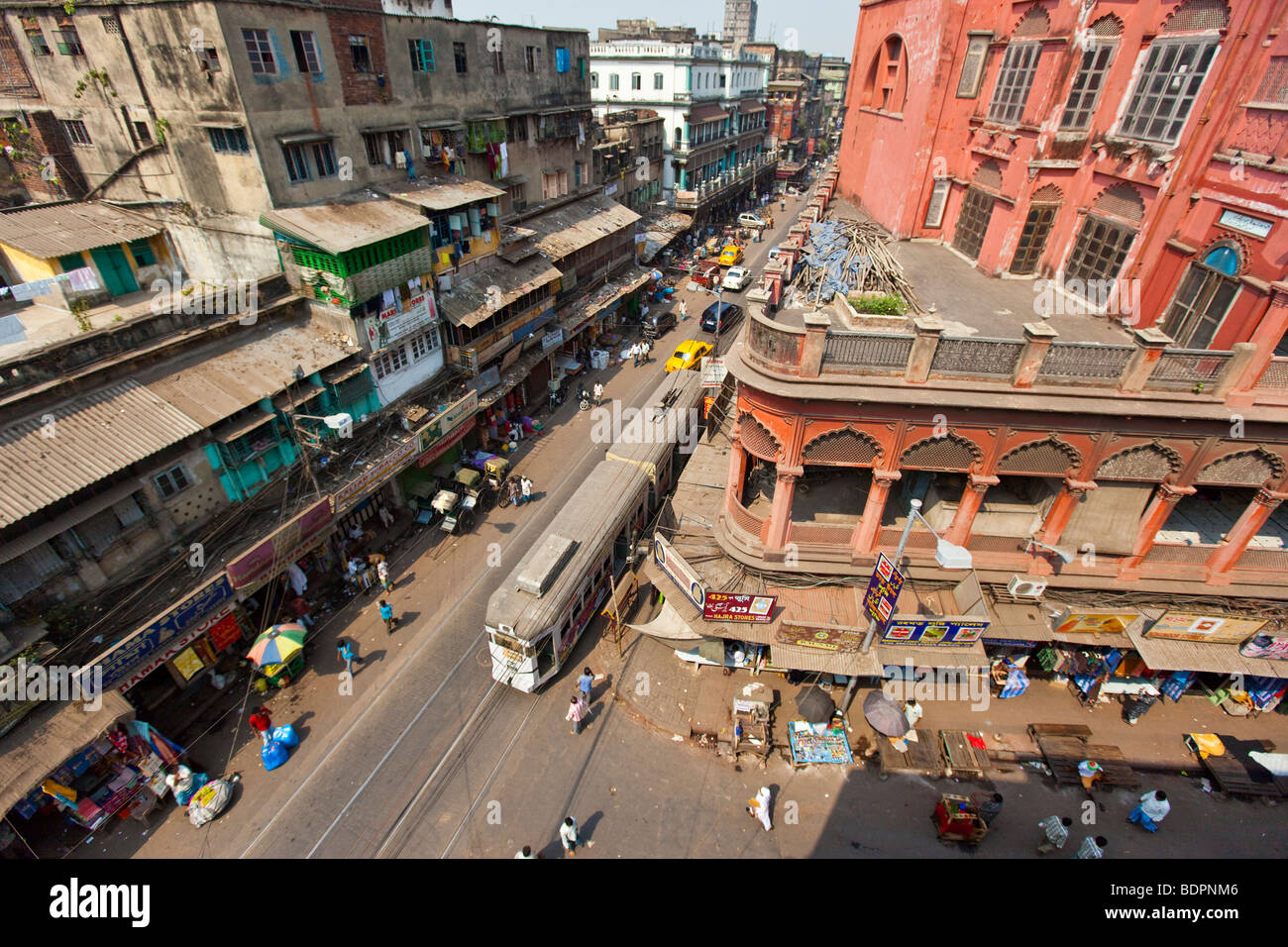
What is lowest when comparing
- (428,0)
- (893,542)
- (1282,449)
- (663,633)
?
(663,633)

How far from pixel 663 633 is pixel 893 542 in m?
7.43

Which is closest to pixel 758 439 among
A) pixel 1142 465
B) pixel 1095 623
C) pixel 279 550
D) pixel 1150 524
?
pixel 1142 465

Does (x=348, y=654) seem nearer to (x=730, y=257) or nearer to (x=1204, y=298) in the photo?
(x=1204, y=298)

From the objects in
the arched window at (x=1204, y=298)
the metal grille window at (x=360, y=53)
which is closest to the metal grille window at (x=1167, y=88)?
the arched window at (x=1204, y=298)

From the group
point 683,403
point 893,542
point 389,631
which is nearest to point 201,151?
point 389,631

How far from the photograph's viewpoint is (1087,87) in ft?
54.6

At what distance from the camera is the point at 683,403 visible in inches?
1091

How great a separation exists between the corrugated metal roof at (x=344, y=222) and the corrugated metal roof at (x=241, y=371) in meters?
3.53

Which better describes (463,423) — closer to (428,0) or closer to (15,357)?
(15,357)

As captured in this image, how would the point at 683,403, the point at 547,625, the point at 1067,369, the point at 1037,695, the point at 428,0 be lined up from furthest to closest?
the point at 683,403, the point at 428,0, the point at 1037,695, the point at 547,625, the point at 1067,369

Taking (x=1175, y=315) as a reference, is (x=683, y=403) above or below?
below

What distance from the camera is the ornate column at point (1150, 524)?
14867 mm

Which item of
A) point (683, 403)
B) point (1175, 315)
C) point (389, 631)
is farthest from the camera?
point (683, 403)

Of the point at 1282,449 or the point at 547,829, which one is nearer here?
the point at 1282,449
